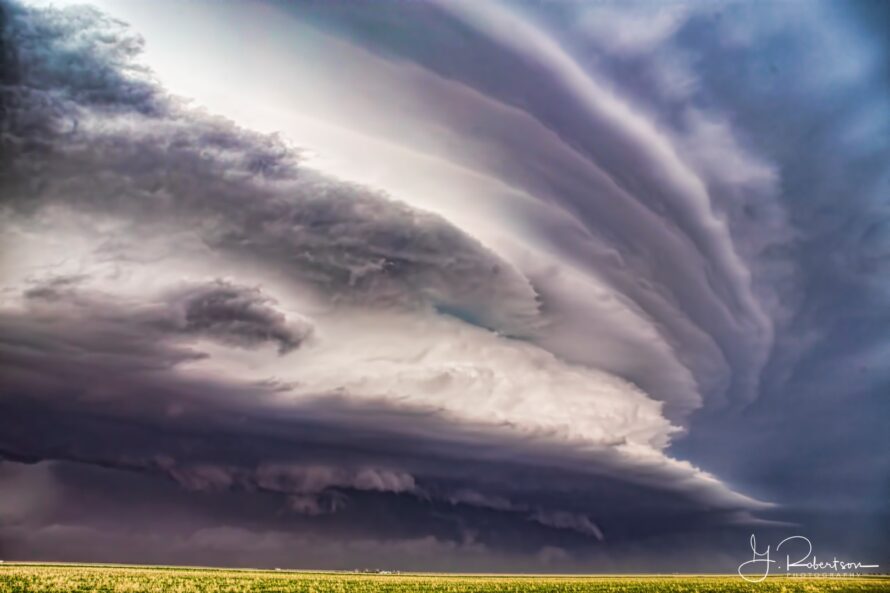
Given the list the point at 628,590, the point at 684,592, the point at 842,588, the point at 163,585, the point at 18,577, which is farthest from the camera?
the point at 628,590

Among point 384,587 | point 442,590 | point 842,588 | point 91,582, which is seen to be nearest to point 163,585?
point 91,582

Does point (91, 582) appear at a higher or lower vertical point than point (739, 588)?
lower

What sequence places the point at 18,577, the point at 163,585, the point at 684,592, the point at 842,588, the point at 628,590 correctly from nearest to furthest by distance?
the point at 18,577
the point at 163,585
the point at 684,592
the point at 842,588
the point at 628,590

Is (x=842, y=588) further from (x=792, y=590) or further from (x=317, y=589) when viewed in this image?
(x=317, y=589)

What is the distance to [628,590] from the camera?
64312mm

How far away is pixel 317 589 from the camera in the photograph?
57344mm

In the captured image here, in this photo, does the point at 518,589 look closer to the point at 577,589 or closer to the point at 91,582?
the point at 577,589

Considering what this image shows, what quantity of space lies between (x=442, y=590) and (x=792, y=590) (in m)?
34.4

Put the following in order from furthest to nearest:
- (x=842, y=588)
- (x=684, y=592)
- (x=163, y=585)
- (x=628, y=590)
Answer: (x=628, y=590) → (x=842, y=588) → (x=684, y=592) → (x=163, y=585)

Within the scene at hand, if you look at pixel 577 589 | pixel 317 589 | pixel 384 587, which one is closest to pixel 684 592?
pixel 577 589

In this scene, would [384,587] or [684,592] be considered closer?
[684,592]

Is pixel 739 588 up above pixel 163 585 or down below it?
above

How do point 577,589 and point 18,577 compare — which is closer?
point 18,577

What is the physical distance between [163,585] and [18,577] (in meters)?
10.8
